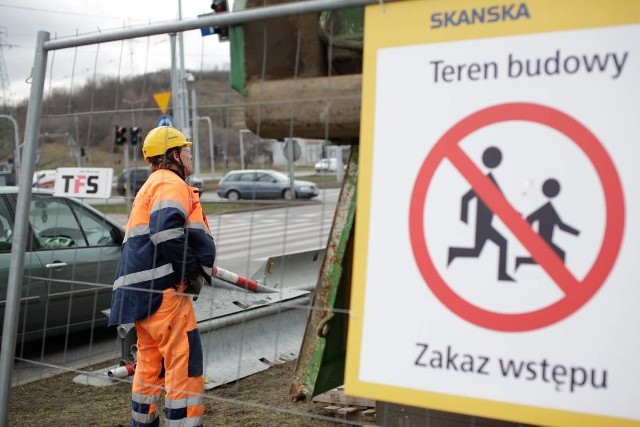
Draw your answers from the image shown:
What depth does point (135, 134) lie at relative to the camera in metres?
4.02

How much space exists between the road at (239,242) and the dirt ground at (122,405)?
244 millimetres

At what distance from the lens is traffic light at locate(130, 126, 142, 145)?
397cm

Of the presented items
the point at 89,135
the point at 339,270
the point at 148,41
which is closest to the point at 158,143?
the point at 89,135

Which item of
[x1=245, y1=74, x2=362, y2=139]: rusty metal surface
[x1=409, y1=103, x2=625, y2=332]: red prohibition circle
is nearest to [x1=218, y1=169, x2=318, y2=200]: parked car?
[x1=245, y1=74, x2=362, y2=139]: rusty metal surface

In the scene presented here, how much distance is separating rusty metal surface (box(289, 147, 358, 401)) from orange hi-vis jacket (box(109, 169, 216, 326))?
103cm

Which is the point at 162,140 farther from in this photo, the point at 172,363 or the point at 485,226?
the point at 485,226

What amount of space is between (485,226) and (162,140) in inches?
95.0

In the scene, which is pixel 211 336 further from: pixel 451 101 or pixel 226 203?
pixel 451 101

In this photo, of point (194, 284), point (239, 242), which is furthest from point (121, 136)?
point (239, 242)

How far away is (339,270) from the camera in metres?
3.36

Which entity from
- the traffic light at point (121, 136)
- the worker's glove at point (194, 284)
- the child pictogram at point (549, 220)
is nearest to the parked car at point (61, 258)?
the worker's glove at point (194, 284)

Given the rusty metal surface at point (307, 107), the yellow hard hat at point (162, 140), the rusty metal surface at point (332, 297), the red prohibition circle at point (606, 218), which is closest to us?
the red prohibition circle at point (606, 218)

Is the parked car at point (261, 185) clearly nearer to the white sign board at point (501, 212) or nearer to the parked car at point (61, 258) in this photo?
the white sign board at point (501, 212)

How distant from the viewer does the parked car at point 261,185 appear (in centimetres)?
339
